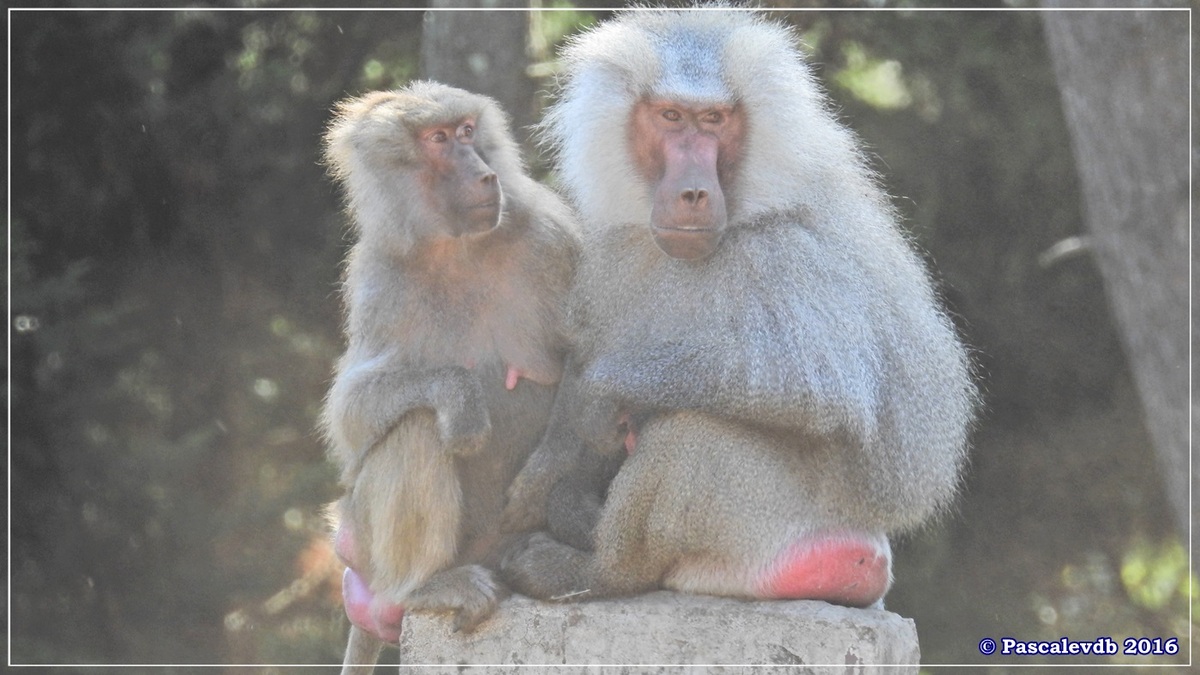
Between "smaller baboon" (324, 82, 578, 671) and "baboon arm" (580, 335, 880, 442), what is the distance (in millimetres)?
519

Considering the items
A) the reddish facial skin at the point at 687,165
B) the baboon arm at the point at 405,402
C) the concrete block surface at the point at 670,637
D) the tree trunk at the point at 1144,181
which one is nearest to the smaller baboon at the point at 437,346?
the baboon arm at the point at 405,402

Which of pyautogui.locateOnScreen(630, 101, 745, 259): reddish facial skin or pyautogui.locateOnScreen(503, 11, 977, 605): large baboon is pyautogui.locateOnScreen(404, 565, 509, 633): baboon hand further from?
pyautogui.locateOnScreen(630, 101, 745, 259): reddish facial skin

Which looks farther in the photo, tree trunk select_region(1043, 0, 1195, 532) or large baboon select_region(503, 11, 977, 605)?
tree trunk select_region(1043, 0, 1195, 532)

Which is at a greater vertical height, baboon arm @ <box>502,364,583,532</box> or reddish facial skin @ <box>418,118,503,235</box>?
reddish facial skin @ <box>418,118,503,235</box>

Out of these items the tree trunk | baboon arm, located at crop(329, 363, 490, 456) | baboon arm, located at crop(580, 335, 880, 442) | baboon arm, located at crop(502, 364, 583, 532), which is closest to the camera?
baboon arm, located at crop(580, 335, 880, 442)

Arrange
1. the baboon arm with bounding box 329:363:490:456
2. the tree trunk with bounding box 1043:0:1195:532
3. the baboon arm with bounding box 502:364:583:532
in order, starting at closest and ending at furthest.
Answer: the baboon arm with bounding box 329:363:490:456 < the baboon arm with bounding box 502:364:583:532 < the tree trunk with bounding box 1043:0:1195:532

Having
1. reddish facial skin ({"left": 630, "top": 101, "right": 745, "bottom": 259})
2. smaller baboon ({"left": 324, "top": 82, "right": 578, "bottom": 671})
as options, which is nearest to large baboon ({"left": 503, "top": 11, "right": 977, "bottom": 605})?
reddish facial skin ({"left": 630, "top": 101, "right": 745, "bottom": 259})

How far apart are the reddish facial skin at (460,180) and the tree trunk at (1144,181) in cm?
335

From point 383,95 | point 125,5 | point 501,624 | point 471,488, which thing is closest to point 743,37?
point 383,95

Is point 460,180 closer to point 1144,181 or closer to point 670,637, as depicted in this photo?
point 670,637

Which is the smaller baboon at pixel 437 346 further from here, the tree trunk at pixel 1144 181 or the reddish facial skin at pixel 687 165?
the tree trunk at pixel 1144 181

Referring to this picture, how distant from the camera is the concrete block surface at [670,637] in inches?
148

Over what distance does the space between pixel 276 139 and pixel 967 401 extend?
4965mm

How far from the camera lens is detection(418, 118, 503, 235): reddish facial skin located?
415cm
